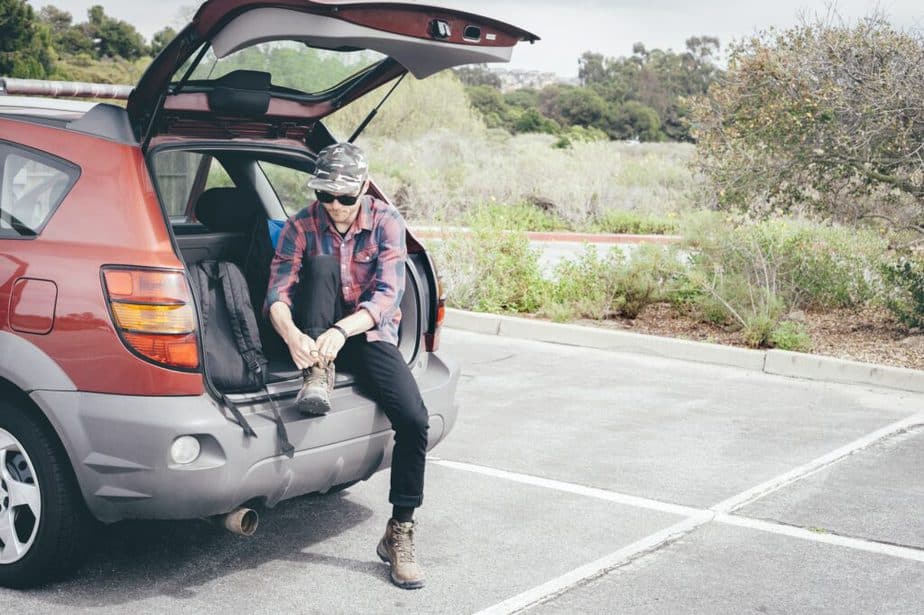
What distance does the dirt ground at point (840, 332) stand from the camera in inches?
381

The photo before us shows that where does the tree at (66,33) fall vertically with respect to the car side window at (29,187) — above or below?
above

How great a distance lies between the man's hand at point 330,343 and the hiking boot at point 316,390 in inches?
1.9

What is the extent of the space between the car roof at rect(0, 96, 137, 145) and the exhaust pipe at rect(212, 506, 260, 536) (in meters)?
1.46

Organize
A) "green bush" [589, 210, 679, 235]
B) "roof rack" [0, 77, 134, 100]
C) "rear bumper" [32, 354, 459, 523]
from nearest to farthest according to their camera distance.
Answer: "rear bumper" [32, 354, 459, 523] < "roof rack" [0, 77, 134, 100] < "green bush" [589, 210, 679, 235]

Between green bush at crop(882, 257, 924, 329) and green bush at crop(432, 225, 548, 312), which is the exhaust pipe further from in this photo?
green bush at crop(882, 257, 924, 329)

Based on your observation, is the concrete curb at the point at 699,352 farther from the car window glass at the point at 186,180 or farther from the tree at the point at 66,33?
the tree at the point at 66,33

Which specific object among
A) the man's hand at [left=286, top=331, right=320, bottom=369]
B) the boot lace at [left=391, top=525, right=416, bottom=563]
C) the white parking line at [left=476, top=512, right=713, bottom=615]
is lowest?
the white parking line at [left=476, top=512, right=713, bottom=615]

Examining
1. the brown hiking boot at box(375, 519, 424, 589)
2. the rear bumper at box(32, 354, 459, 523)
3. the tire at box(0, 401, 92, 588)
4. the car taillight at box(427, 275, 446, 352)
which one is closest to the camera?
the rear bumper at box(32, 354, 459, 523)

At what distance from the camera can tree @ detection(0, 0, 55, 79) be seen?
41.8 meters

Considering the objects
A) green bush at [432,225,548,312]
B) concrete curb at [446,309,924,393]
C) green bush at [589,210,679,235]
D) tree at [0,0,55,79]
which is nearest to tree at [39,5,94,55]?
Answer: tree at [0,0,55,79]

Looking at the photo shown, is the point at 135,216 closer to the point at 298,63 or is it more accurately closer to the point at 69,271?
the point at 69,271

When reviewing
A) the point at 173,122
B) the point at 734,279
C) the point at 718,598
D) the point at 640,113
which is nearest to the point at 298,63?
the point at 173,122

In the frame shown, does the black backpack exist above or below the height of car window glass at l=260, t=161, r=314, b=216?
below

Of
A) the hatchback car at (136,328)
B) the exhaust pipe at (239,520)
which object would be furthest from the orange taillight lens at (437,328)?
the exhaust pipe at (239,520)
